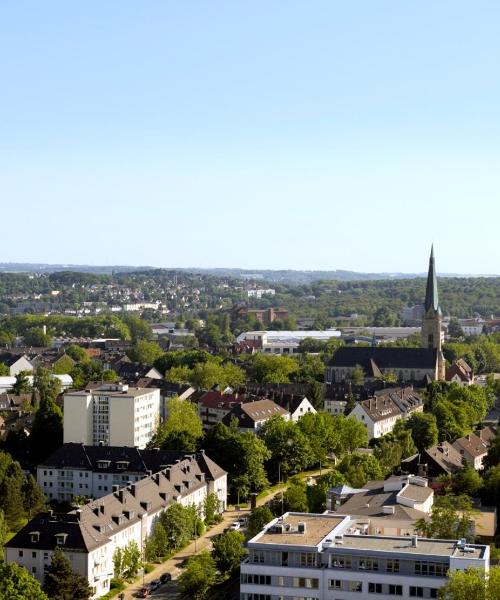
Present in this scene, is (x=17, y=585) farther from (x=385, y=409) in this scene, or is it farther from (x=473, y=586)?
(x=385, y=409)

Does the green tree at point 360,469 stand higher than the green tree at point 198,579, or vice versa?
the green tree at point 360,469

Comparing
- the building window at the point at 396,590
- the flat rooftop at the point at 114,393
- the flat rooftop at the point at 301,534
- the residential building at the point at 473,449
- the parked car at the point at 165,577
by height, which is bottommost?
the parked car at the point at 165,577

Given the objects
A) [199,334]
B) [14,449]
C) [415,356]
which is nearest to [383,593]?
[14,449]

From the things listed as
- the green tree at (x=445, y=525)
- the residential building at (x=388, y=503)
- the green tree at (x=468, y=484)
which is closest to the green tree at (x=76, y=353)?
the green tree at (x=468, y=484)

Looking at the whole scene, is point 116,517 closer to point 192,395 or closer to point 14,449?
point 14,449

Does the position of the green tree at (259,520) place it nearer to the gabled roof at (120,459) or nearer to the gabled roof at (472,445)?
the gabled roof at (120,459)

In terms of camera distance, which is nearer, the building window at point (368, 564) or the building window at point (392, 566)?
the building window at point (392, 566)

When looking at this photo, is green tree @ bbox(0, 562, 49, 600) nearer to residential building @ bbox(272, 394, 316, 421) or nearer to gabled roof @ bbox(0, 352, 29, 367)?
residential building @ bbox(272, 394, 316, 421)
